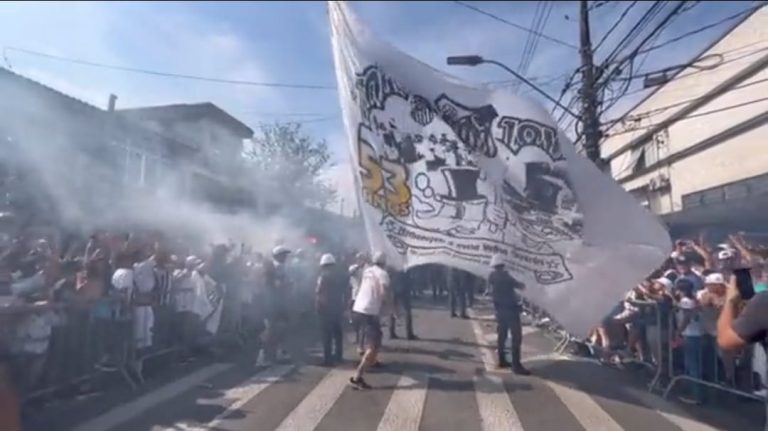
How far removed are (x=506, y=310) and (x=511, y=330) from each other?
0.80 ft

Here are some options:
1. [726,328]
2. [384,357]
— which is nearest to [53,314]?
[384,357]

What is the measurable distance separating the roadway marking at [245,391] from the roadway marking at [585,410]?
309 cm

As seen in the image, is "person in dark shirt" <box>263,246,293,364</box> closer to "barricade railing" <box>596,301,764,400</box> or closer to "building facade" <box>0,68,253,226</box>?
"building facade" <box>0,68,253,226</box>

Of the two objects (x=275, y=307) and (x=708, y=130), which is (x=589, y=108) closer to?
(x=708, y=130)

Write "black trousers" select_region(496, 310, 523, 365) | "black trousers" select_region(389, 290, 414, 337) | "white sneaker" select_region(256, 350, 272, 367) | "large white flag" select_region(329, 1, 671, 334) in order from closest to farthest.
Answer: "large white flag" select_region(329, 1, 671, 334) → "black trousers" select_region(496, 310, 523, 365) → "white sneaker" select_region(256, 350, 272, 367) → "black trousers" select_region(389, 290, 414, 337)

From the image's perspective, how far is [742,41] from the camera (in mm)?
10938

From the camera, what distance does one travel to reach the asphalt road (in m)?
5.74

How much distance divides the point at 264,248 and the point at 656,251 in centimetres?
1034

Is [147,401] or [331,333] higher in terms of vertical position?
[331,333]

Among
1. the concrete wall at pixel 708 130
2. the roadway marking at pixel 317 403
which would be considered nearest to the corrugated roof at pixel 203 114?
the concrete wall at pixel 708 130

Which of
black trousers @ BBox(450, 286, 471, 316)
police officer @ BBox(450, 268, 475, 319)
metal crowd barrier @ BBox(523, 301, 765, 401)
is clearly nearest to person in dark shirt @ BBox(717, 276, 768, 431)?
metal crowd barrier @ BBox(523, 301, 765, 401)

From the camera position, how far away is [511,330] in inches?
317

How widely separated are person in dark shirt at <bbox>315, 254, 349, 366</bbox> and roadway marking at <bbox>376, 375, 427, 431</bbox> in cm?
121

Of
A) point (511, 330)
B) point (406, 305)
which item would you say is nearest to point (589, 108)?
point (406, 305)
